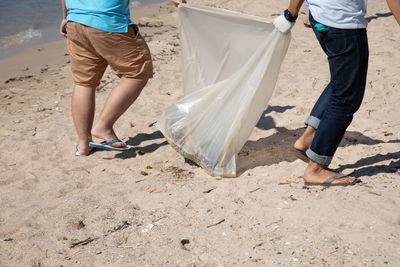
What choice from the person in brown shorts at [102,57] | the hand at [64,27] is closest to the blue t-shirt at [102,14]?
the person in brown shorts at [102,57]

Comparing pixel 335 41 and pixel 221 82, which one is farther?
pixel 221 82

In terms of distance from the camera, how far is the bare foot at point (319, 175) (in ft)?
8.84

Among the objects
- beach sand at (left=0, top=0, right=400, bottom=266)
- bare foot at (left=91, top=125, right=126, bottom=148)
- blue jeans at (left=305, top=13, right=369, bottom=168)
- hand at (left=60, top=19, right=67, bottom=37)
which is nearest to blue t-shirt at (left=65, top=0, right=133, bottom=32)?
hand at (left=60, top=19, right=67, bottom=37)

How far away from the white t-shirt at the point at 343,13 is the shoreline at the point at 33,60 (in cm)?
427

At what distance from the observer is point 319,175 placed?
271cm

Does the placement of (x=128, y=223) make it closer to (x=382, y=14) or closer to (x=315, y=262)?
(x=315, y=262)

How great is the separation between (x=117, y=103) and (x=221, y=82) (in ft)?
2.58

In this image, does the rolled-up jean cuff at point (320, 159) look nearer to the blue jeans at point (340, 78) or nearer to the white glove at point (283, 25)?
the blue jeans at point (340, 78)

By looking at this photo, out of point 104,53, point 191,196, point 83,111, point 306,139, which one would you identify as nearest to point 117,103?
point 83,111

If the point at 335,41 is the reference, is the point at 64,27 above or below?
below

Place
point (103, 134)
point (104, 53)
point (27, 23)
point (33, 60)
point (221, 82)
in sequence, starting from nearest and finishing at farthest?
point (221, 82) < point (104, 53) < point (103, 134) < point (33, 60) < point (27, 23)

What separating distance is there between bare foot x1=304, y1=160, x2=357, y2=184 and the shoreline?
13.5ft

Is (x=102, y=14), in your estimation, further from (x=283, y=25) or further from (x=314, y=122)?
(x=314, y=122)

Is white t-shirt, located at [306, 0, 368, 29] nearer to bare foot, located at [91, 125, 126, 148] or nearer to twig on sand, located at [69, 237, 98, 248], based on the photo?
twig on sand, located at [69, 237, 98, 248]
